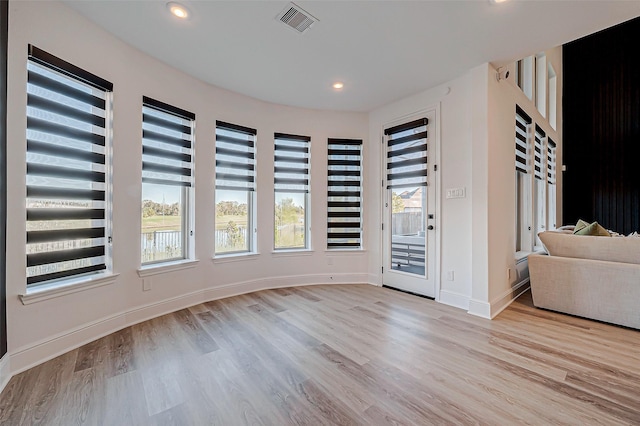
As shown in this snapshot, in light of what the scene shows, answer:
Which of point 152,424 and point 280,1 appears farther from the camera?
point 280,1

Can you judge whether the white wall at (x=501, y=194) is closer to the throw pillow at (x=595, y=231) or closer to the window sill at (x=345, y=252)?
the throw pillow at (x=595, y=231)

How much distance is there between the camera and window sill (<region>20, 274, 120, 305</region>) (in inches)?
81.6

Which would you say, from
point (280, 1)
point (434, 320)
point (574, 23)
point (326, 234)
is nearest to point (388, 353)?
point (434, 320)

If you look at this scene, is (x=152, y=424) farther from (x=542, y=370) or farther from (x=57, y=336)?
(x=542, y=370)

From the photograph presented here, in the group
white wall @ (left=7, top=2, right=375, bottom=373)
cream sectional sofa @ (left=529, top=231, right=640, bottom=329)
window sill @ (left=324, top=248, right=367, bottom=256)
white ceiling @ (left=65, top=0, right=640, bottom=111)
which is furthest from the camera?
window sill @ (left=324, top=248, right=367, bottom=256)

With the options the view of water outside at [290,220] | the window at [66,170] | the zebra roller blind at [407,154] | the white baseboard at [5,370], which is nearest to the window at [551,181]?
the zebra roller blind at [407,154]

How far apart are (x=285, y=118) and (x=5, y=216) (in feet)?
10.9

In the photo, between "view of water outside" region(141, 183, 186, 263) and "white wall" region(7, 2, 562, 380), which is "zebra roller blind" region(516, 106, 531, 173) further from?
"view of water outside" region(141, 183, 186, 263)

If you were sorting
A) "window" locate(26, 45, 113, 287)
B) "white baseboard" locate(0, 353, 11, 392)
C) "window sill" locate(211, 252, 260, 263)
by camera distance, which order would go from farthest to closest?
"window sill" locate(211, 252, 260, 263) < "window" locate(26, 45, 113, 287) < "white baseboard" locate(0, 353, 11, 392)

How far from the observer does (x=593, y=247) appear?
9.94 feet

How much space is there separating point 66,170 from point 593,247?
17.5 ft

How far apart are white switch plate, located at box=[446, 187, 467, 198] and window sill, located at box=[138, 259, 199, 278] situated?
11.1ft

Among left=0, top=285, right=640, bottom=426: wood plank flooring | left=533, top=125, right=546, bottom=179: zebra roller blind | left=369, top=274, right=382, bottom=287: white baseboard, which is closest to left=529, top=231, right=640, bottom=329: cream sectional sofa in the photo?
left=0, top=285, right=640, bottom=426: wood plank flooring

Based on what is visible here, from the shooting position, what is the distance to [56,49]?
2254 mm
